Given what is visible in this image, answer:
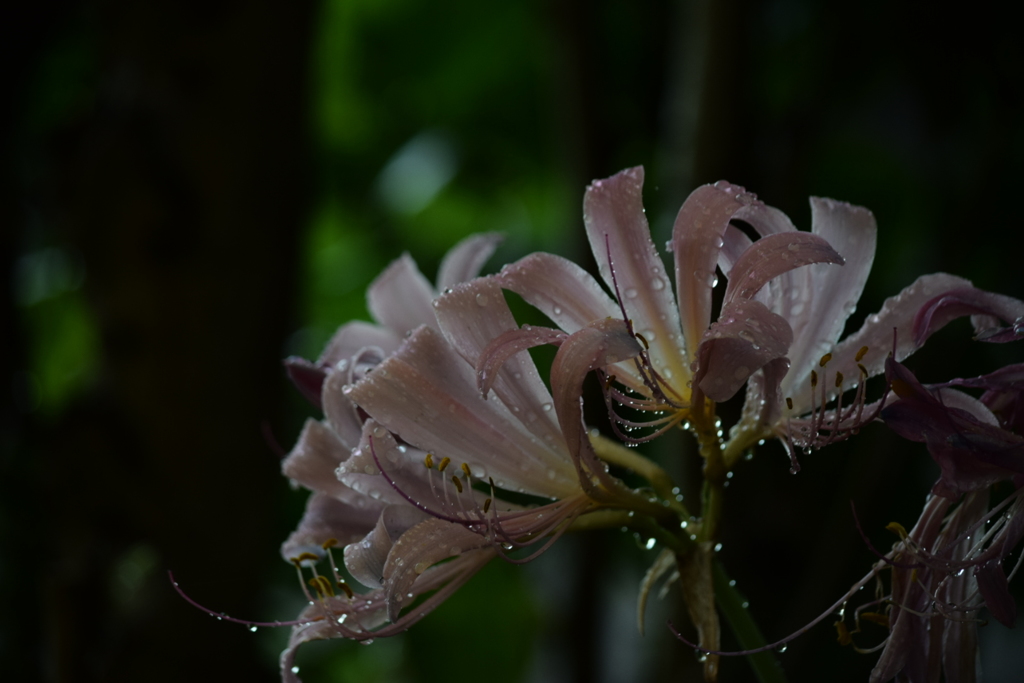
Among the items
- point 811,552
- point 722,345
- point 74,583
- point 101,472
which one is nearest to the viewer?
point 722,345

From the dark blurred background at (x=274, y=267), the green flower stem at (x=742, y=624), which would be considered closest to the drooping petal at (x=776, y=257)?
the green flower stem at (x=742, y=624)

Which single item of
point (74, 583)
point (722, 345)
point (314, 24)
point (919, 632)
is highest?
point (314, 24)

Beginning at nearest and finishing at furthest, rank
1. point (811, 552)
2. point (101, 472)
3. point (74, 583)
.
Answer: point (74, 583)
point (101, 472)
point (811, 552)

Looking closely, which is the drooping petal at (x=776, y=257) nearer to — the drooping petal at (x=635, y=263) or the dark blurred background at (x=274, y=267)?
the drooping petal at (x=635, y=263)

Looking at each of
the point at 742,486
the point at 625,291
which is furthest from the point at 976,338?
the point at 742,486

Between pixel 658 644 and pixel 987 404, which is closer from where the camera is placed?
pixel 987 404

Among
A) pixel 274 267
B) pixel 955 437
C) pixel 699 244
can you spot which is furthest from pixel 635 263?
pixel 274 267

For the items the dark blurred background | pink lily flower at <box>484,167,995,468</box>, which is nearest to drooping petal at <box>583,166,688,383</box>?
pink lily flower at <box>484,167,995,468</box>

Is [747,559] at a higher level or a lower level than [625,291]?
lower

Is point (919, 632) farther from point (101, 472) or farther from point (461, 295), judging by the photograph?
point (101, 472)
